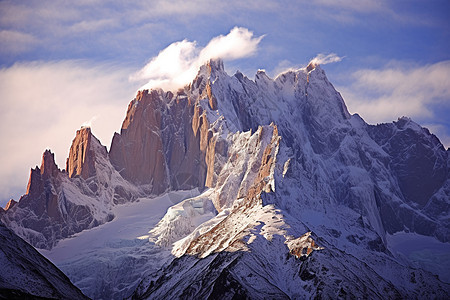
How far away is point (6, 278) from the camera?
19125 cm

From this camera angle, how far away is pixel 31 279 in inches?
7702

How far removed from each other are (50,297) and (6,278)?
985 centimetres

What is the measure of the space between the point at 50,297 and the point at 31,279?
23.1 feet

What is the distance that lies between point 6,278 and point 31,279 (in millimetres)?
6145

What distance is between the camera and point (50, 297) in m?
192
